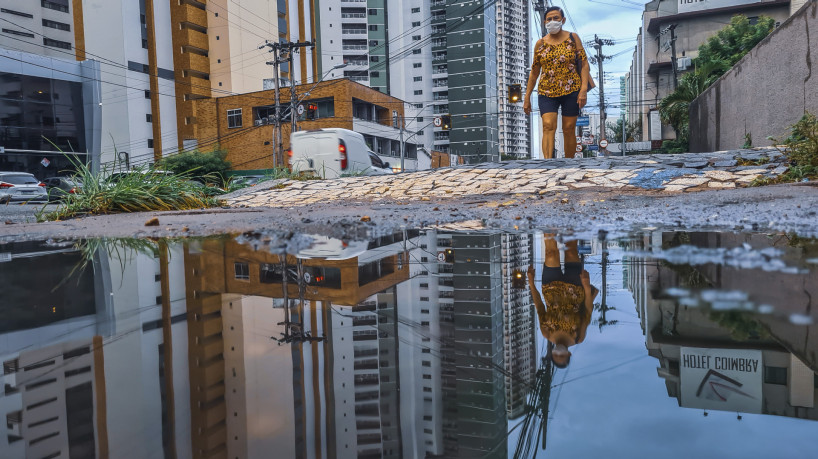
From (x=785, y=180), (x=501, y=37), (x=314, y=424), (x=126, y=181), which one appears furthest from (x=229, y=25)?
(x=501, y=37)

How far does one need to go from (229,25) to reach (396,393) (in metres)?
58.3

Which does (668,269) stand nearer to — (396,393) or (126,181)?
(396,393)

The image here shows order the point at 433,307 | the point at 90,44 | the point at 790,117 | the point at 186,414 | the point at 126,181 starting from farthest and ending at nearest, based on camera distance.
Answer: the point at 90,44, the point at 790,117, the point at 126,181, the point at 433,307, the point at 186,414

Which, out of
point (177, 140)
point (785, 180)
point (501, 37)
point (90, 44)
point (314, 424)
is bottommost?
point (314, 424)

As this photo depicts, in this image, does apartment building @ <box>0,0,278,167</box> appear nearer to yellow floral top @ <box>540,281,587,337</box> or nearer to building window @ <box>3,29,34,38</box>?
building window @ <box>3,29,34,38</box>

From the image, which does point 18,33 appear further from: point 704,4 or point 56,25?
point 704,4

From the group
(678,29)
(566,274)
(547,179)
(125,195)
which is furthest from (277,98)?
(678,29)

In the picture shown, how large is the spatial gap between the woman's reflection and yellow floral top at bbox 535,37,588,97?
6380 millimetres

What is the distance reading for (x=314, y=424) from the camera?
961 mm

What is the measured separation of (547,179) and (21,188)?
21548 mm

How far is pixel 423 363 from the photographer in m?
1.19

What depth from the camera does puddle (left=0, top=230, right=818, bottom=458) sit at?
889 millimetres

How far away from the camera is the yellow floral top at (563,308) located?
143cm

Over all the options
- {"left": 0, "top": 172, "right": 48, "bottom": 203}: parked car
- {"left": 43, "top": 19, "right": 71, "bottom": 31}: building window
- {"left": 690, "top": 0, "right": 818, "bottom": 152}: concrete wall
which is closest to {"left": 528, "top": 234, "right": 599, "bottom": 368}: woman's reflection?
{"left": 690, "top": 0, "right": 818, "bottom": 152}: concrete wall
